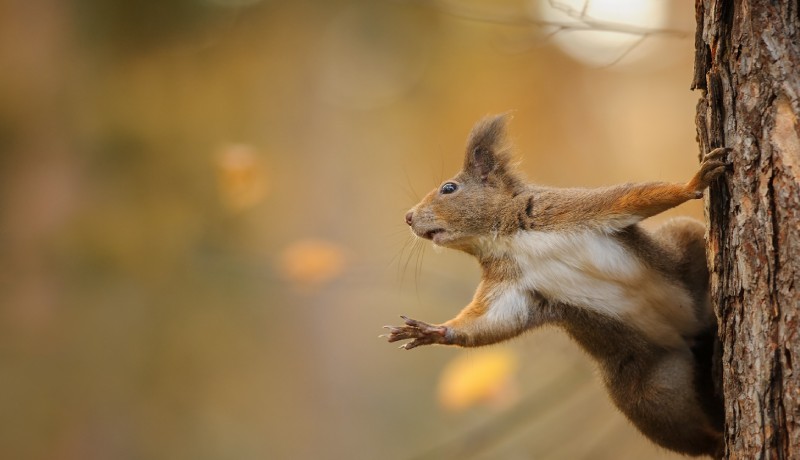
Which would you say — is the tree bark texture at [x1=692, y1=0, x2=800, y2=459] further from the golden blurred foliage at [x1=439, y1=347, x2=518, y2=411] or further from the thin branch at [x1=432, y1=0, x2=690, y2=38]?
the golden blurred foliage at [x1=439, y1=347, x2=518, y2=411]

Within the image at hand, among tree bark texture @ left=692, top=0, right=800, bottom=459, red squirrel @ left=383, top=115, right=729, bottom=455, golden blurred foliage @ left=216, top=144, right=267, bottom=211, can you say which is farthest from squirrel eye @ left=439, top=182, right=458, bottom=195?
golden blurred foliage @ left=216, top=144, right=267, bottom=211

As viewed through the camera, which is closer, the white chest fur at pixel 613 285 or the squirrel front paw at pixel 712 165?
the squirrel front paw at pixel 712 165

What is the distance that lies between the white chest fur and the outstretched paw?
46cm

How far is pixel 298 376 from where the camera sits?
762cm

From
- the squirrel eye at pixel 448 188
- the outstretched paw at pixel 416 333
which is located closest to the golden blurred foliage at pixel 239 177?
the squirrel eye at pixel 448 188

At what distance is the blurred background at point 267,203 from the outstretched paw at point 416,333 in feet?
7.00

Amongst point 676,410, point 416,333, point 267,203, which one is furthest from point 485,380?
point 267,203

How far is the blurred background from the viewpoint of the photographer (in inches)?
234

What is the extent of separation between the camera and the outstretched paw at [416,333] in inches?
103

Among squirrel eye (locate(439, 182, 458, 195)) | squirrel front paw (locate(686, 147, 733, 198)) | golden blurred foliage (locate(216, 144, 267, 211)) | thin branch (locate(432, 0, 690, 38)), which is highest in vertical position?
thin branch (locate(432, 0, 690, 38))

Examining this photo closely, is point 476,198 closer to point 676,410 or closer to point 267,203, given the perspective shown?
point 676,410

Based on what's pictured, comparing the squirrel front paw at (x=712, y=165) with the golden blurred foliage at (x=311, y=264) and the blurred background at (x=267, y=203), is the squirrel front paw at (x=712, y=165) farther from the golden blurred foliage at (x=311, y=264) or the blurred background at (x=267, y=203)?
the golden blurred foliage at (x=311, y=264)

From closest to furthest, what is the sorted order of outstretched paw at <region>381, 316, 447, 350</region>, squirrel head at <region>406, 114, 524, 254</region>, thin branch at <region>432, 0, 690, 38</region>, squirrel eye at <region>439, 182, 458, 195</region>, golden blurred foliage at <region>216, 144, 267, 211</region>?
outstretched paw at <region>381, 316, 447, 350</region> < thin branch at <region>432, 0, 690, 38</region> < squirrel head at <region>406, 114, 524, 254</region> < squirrel eye at <region>439, 182, 458, 195</region> < golden blurred foliage at <region>216, 144, 267, 211</region>

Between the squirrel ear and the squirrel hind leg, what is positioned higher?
the squirrel ear
